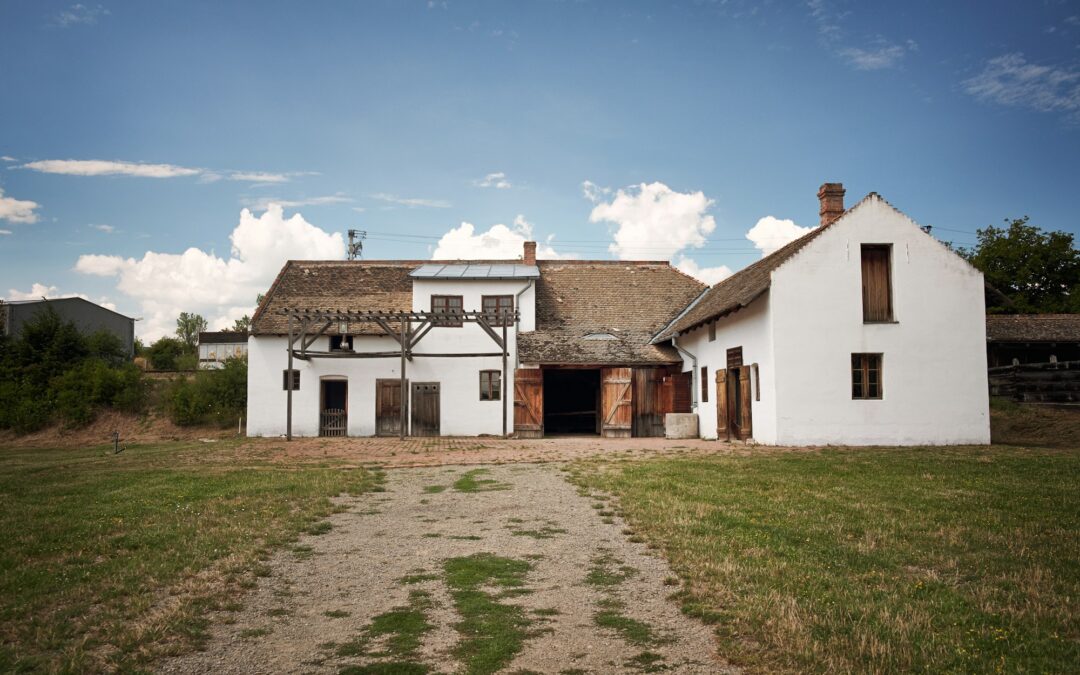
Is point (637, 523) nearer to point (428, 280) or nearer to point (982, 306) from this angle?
point (982, 306)

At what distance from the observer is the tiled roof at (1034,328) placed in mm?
29234

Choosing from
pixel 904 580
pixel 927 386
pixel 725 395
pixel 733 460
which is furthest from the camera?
pixel 725 395

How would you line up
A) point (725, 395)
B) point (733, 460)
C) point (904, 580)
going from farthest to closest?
point (725, 395)
point (733, 460)
point (904, 580)

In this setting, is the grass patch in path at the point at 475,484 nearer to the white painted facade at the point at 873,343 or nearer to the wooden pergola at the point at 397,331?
the white painted facade at the point at 873,343

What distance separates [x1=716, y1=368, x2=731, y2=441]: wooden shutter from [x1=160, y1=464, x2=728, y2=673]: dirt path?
511 inches

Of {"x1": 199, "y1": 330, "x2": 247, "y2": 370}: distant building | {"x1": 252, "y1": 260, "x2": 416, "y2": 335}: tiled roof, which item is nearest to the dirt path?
{"x1": 252, "y1": 260, "x2": 416, "y2": 335}: tiled roof

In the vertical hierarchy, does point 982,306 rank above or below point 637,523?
above

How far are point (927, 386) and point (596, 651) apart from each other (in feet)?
57.1

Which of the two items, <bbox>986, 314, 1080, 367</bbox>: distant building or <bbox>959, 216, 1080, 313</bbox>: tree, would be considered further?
<bbox>959, 216, 1080, 313</bbox>: tree

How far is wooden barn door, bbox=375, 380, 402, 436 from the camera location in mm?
27594

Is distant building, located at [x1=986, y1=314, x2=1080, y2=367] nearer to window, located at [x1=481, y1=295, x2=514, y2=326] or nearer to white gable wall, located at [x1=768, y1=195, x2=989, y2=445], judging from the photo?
white gable wall, located at [x1=768, y1=195, x2=989, y2=445]

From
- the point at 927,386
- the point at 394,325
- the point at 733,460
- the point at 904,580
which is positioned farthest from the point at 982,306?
the point at 394,325

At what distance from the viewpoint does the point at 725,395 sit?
22.2 m

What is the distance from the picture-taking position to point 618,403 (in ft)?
86.5
